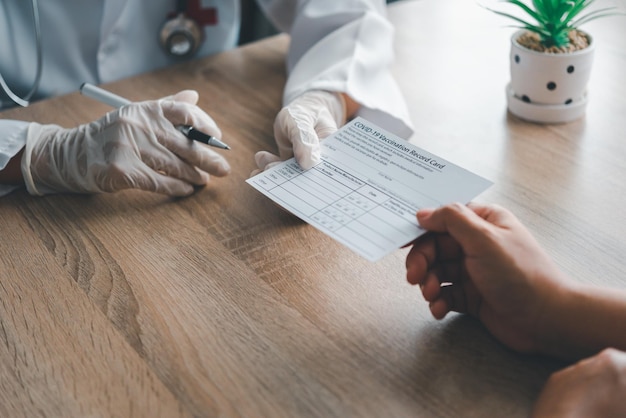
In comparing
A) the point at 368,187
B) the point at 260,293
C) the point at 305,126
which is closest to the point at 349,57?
the point at 305,126

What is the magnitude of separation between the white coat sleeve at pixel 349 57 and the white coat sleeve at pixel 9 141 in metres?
0.42

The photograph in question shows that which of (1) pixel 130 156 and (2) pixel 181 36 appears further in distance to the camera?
(2) pixel 181 36

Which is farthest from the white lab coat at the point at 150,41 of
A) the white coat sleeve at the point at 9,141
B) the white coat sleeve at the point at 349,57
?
the white coat sleeve at the point at 9,141

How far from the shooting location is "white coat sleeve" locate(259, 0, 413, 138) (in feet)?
3.64

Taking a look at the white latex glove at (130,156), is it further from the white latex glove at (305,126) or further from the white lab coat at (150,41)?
the white lab coat at (150,41)

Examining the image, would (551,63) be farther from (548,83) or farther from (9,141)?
(9,141)

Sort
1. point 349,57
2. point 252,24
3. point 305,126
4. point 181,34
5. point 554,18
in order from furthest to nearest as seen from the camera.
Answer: point 252,24
point 181,34
point 349,57
point 554,18
point 305,126

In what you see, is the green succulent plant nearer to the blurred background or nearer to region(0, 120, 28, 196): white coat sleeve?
region(0, 120, 28, 196): white coat sleeve

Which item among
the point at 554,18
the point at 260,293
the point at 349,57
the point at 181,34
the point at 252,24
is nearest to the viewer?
the point at 260,293

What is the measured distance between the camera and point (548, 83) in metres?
1.09

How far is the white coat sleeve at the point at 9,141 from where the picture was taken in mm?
984

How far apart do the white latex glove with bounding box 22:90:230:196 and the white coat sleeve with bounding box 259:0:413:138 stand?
0.22 m

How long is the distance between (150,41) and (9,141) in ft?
1.45

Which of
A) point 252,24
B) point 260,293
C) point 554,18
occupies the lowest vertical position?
point 252,24
